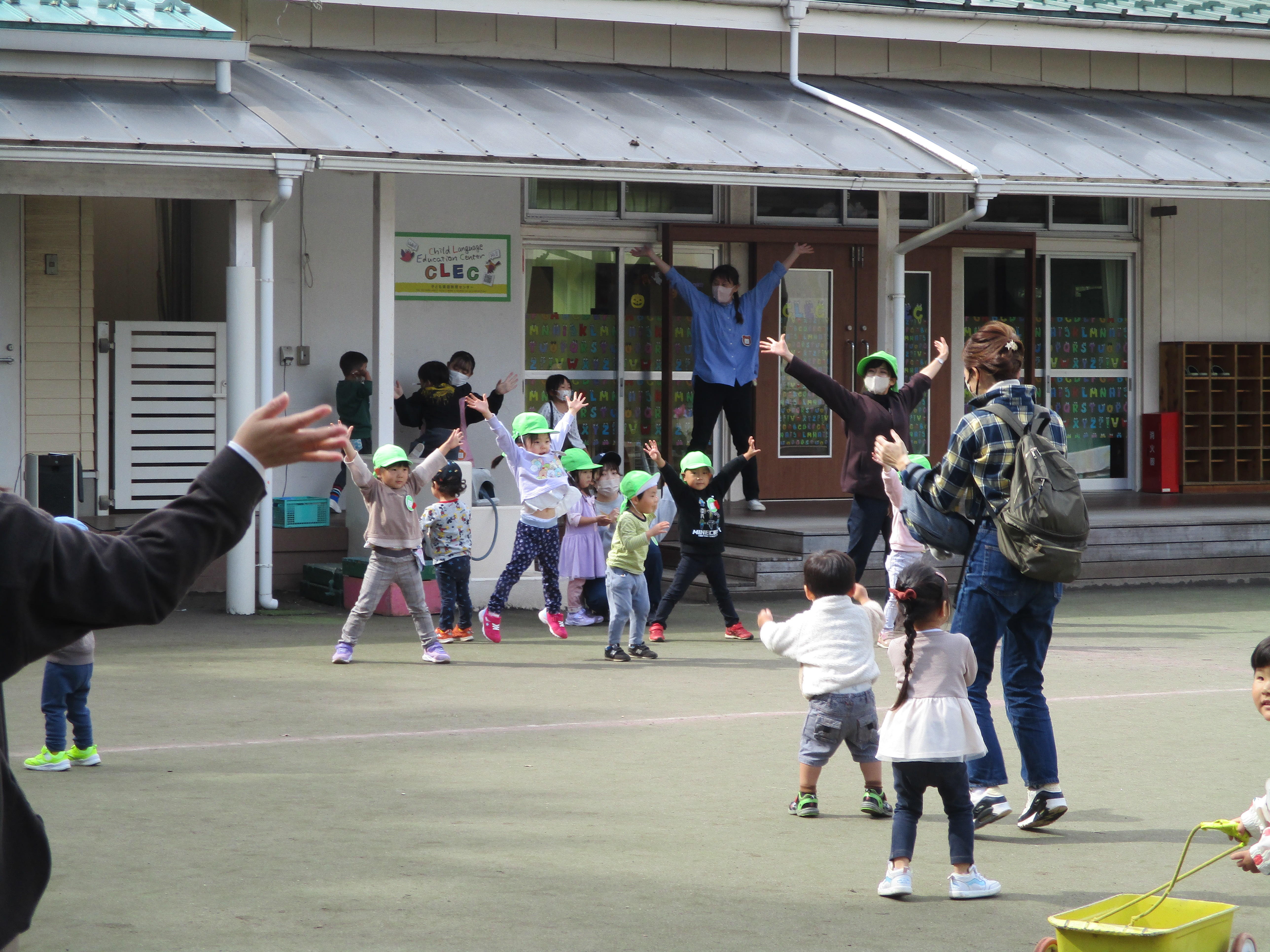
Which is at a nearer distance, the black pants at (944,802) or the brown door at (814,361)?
the black pants at (944,802)

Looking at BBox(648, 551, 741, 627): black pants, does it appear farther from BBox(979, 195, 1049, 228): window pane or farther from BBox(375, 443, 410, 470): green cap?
BBox(979, 195, 1049, 228): window pane

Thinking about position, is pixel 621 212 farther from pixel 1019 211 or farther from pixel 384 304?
pixel 1019 211

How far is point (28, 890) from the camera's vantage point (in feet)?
8.57

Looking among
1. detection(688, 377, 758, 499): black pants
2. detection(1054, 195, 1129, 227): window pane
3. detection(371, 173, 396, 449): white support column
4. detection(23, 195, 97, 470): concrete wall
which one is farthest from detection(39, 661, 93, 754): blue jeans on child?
detection(1054, 195, 1129, 227): window pane

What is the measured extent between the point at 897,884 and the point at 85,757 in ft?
12.2

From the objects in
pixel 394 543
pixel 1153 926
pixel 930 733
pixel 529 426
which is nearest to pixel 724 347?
pixel 529 426

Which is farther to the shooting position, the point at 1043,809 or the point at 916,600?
the point at 1043,809

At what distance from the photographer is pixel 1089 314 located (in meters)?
17.4

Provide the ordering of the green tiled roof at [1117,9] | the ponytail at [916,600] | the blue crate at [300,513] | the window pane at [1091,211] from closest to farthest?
the ponytail at [916,600]
the blue crate at [300,513]
the green tiled roof at [1117,9]
the window pane at [1091,211]

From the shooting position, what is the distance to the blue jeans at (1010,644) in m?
5.68

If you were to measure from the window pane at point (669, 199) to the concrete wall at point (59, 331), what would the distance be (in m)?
5.33

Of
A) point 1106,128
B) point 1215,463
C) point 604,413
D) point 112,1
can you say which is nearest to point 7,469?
point 112,1

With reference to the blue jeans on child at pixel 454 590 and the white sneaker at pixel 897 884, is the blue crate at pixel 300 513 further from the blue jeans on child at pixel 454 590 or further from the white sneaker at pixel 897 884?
the white sneaker at pixel 897 884

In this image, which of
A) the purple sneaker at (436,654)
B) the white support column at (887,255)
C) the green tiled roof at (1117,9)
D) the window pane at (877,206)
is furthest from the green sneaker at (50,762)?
the window pane at (877,206)
